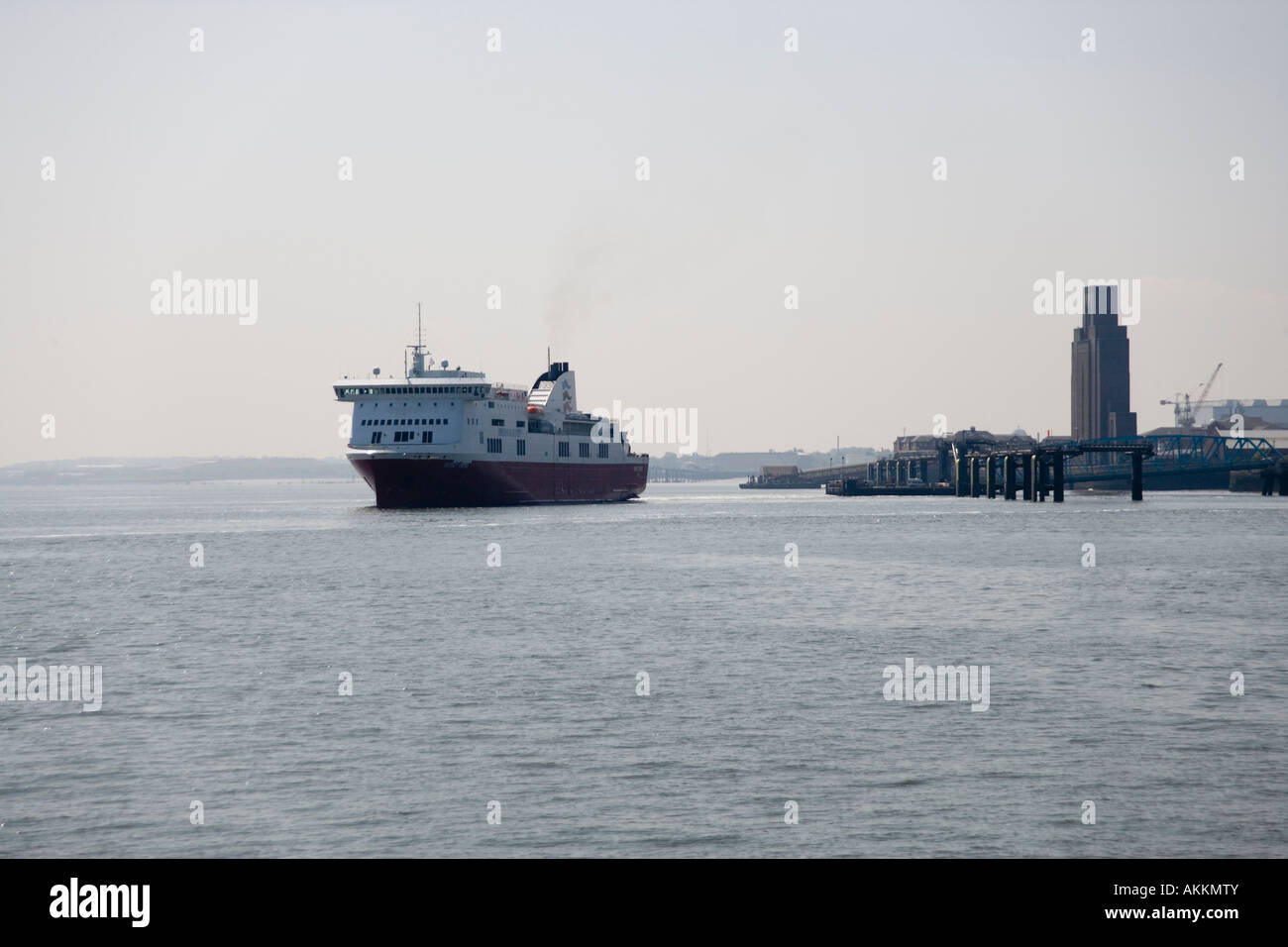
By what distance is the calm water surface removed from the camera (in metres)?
16.8

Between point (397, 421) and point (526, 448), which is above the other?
point (397, 421)

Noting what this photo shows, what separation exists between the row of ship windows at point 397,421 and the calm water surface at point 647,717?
196 ft

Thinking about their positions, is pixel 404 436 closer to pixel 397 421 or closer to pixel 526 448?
pixel 397 421

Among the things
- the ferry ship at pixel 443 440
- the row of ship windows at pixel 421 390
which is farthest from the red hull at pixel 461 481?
the row of ship windows at pixel 421 390

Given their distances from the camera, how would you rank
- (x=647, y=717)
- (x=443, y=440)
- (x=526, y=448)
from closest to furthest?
(x=647, y=717) < (x=443, y=440) < (x=526, y=448)

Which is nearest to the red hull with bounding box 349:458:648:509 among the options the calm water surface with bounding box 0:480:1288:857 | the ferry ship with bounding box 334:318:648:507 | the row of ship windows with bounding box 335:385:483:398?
the ferry ship with bounding box 334:318:648:507

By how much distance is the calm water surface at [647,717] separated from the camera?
16.8 meters

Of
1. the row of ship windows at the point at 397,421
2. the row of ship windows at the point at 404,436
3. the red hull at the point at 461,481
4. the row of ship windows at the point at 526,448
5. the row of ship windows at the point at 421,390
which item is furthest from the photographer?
the row of ship windows at the point at 526,448

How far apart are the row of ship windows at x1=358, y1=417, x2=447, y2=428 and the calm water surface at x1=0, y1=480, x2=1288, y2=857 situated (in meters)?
59.7

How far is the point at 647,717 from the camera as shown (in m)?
23.9

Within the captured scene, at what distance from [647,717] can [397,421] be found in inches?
3823

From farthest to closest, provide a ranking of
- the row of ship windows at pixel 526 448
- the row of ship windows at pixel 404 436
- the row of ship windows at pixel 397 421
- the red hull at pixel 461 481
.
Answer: the row of ship windows at pixel 526 448 → the row of ship windows at pixel 397 421 → the row of ship windows at pixel 404 436 → the red hull at pixel 461 481

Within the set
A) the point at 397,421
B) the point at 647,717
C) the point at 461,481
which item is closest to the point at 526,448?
the point at 461,481

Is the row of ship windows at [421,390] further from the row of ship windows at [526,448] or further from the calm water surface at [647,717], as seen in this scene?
the calm water surface at [647,717]
